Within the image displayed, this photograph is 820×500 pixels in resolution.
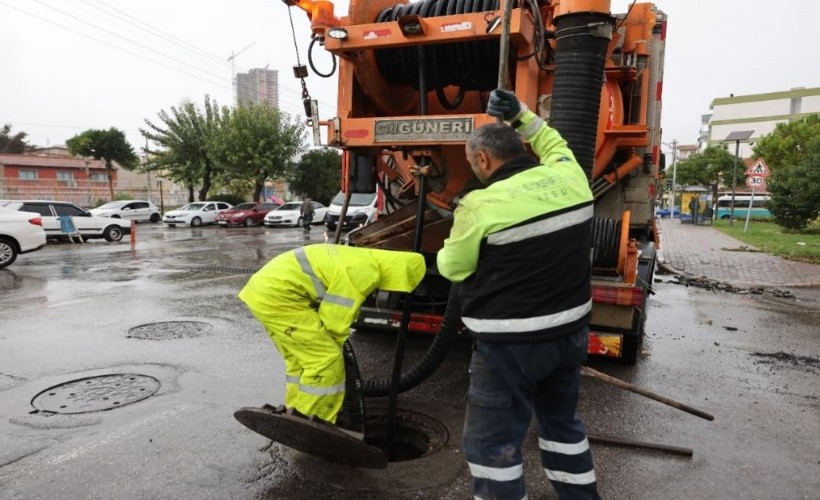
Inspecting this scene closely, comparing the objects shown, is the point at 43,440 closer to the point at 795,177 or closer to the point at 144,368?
the point at 144,368

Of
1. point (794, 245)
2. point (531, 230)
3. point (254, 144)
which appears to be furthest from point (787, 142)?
point (531, 230)

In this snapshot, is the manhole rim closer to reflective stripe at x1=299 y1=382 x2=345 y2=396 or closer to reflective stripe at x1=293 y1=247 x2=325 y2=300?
reflective stripe at x1=299 y1=382 x2=345 y2=396

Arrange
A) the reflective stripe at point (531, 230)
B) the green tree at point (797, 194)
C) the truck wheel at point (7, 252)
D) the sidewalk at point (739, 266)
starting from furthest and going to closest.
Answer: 1. the green tree at point (797, 194)
2. the truck wheel at point (7, 252)
3. the sidewalk at point (739, 266)
4. the reflective stripe at point (531, 230)

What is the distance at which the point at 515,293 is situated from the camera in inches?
87.4

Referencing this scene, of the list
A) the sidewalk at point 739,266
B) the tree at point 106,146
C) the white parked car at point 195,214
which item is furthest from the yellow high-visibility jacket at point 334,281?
the tree at point 106,146

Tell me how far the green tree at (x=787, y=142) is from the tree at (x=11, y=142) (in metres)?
62.6

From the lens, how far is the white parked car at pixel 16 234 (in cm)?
1145

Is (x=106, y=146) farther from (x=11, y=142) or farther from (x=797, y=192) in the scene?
(x=797, y=192)

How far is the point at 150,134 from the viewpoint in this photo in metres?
32.8

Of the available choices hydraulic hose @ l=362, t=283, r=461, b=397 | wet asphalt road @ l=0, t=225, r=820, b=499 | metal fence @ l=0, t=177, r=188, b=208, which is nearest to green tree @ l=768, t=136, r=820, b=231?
wet asphalt road @ l=0, t=225, r=820, b=499

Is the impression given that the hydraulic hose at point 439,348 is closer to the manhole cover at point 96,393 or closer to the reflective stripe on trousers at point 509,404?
the reflective stripe on trousers at point 509,404

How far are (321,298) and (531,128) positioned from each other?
4.52 feet

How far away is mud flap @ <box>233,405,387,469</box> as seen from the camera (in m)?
2.68

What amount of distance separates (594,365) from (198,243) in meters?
15.3
